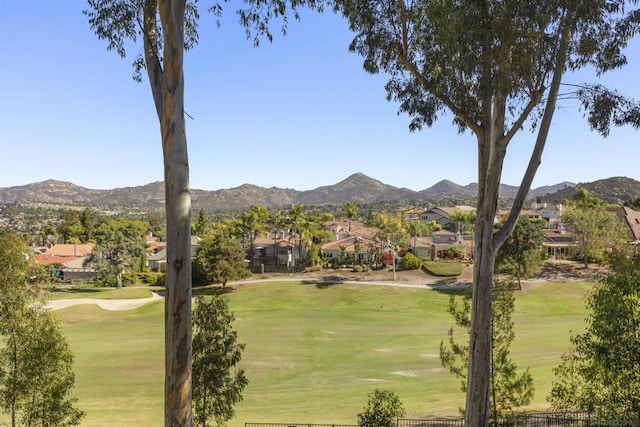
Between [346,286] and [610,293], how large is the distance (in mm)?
42575

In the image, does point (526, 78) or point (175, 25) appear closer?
point (175, 25)

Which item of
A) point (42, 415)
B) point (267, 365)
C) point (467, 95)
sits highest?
point (467, 95)

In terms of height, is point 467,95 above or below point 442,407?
above

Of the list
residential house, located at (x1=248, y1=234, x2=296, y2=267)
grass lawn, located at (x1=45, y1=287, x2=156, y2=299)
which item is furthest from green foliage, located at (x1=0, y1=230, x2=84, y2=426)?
residential house, located at (x1=248, y1=234, x2=296, y2=267)

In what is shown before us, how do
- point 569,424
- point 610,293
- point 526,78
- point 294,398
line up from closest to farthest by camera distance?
point 526,78, point 610,293, point 569,424, point 294,398

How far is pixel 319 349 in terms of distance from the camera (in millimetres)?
30297

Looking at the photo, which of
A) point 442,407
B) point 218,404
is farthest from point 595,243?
point 218,404

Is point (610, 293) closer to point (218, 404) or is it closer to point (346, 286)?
point (218, 404)

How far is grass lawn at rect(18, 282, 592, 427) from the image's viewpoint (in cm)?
1977

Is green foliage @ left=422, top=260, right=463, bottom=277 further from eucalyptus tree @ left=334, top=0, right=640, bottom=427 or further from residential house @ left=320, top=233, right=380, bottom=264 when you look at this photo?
eucalyptus tree @ left=334, top=0, right=640, bottom=427

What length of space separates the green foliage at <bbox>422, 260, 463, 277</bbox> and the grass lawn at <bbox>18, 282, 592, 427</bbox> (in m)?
7.85

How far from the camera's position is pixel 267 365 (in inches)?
1040

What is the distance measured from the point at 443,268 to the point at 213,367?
4976 cm

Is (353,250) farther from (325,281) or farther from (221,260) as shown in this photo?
(221,260)
